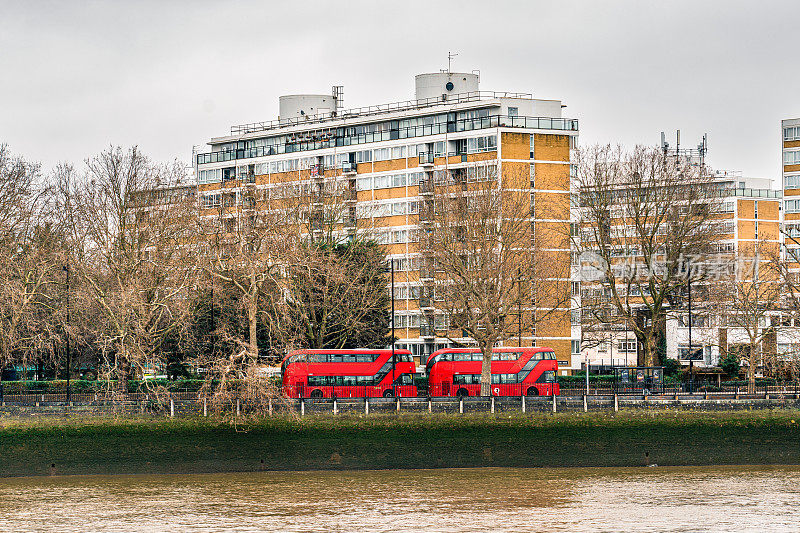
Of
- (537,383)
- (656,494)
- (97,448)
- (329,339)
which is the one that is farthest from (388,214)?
(656,494)

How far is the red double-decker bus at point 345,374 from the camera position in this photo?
2493 inches

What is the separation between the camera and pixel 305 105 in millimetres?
107250

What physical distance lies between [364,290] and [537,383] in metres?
11.4

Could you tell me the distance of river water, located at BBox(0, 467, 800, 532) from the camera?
35.3m

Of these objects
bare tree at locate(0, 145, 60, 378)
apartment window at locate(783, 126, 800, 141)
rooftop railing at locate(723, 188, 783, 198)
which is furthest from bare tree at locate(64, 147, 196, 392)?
rooftop railing at locate(723, 188, 783, 198)

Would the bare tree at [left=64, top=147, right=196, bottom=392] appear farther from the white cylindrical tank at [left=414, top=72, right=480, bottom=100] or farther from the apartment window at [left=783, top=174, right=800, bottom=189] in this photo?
the apartment window at [left=783, top=174, right=800, bottom=189]

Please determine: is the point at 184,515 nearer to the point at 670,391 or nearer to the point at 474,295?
the point at 474,295

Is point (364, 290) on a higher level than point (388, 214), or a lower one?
lower

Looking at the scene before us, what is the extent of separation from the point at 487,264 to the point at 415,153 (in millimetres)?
35889

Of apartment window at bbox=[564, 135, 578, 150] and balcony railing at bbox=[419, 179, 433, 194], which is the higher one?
apartment window at bbox=[564, 135, 578, 150]

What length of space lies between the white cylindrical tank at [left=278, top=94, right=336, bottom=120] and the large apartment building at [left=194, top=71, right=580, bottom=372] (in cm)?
13

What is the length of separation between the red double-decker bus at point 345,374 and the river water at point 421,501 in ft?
53.6

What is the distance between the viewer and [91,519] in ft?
121

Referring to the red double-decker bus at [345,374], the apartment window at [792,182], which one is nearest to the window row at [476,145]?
the red double-decker bus at [345,374]
